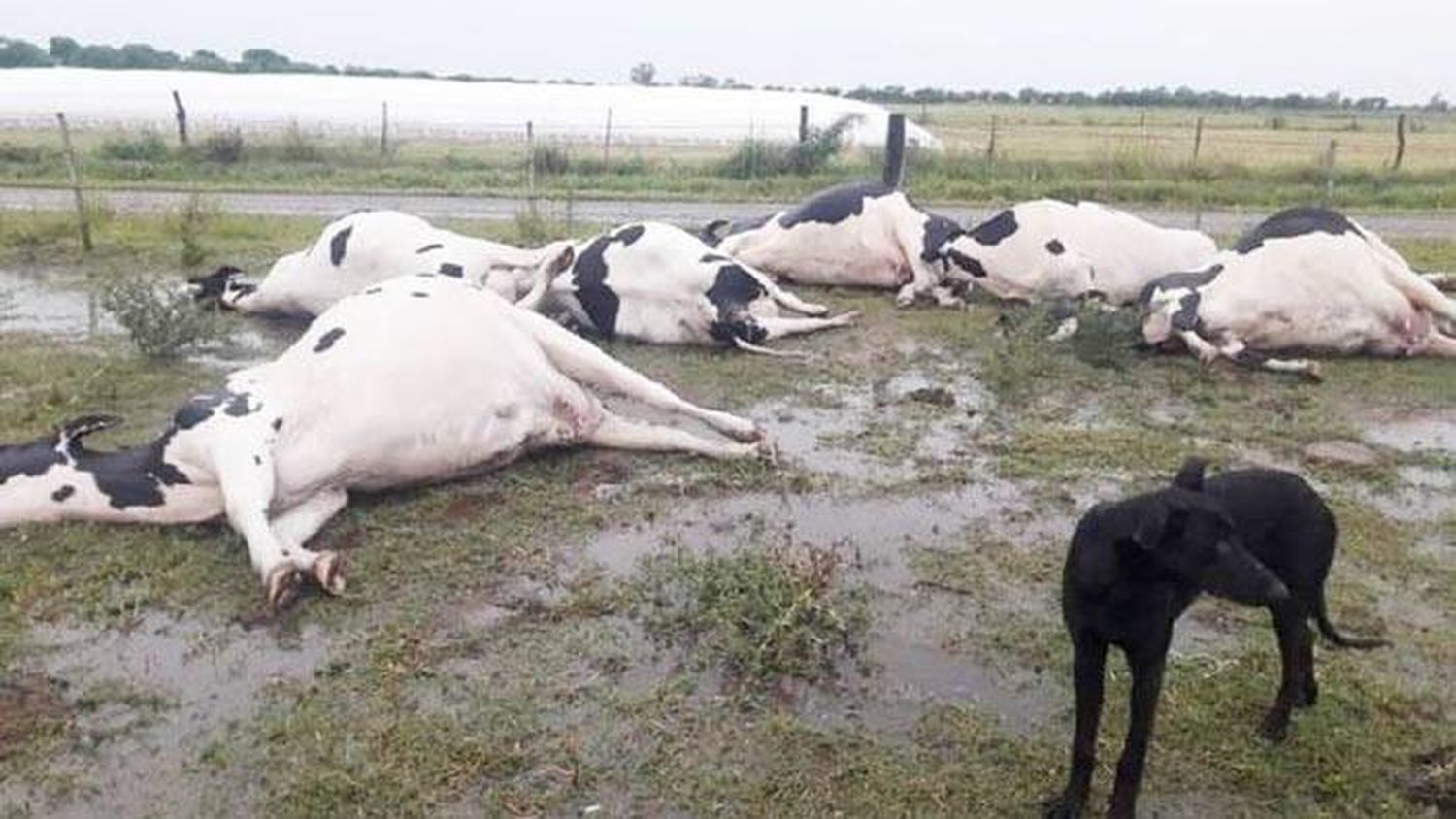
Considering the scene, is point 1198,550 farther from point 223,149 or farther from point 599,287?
point 223,149

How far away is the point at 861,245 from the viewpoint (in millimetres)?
10984

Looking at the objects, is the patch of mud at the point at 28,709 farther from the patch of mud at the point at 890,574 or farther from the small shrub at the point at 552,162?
the small shrub at the point at 552,162

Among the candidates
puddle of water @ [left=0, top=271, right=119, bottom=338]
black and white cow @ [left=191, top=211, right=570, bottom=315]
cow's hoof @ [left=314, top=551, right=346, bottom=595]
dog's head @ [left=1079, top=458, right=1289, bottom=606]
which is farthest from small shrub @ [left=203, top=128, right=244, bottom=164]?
dog's head @ [left=1079, top=458, right=1289, bottom=606]

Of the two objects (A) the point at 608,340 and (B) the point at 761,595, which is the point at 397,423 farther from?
(A) the point at 608,340

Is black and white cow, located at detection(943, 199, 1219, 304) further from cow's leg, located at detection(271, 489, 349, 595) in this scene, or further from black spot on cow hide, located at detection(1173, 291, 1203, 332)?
cow's leg, located at detection(271, 489, 349, 595)

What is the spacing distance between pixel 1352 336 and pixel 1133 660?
20.7ft

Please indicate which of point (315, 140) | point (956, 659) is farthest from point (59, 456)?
point (315, 140)

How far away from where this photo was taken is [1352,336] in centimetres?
848

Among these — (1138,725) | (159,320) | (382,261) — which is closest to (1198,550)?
(1138,725)

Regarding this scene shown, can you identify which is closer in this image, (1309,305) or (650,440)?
(650,440)

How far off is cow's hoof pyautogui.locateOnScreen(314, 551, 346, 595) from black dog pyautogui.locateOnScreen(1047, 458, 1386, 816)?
9.29ft

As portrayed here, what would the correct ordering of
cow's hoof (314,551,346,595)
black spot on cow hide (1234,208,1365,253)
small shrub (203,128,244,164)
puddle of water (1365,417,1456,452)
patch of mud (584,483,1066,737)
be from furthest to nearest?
small shrub (203,128,244,164) → black spot on cow hide (1234,208,1365,253) → puddle of water (1365,417,1456,452) → cow's hoof (314,551,346,595) → patch of mud (584,483,1066,737)

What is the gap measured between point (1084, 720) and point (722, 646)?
1.44 metres

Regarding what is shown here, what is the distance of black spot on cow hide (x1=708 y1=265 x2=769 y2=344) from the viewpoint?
873cm
